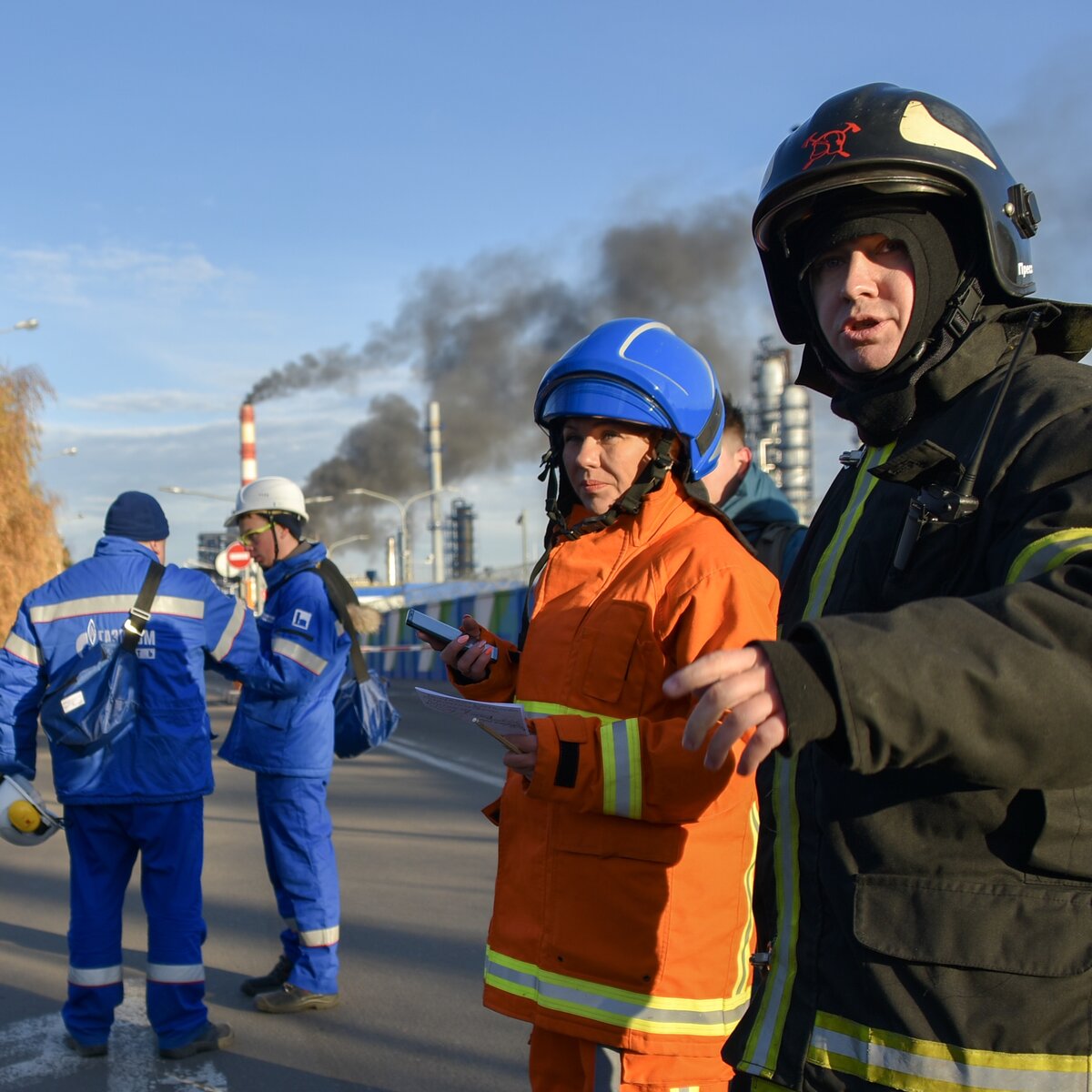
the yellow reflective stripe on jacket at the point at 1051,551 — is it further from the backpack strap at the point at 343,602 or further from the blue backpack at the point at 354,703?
the blue backpack at the point at 354,703

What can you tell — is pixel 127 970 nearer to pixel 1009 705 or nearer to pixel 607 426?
pixel 607 426

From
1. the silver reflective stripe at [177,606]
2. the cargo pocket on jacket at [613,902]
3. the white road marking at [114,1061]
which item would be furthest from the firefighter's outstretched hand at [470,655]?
the silver reflective stripe at [177,606]

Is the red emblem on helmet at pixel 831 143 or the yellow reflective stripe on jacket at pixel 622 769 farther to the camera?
the yellow reflective stripe on jacket at pixel 622 769

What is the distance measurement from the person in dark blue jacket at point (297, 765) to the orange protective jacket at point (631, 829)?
2886 mm

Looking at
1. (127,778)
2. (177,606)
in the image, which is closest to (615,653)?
(127,778)

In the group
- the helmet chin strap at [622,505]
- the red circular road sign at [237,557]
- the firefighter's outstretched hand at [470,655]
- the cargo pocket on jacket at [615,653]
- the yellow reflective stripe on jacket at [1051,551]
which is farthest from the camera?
the red circular road sign at [237,557]

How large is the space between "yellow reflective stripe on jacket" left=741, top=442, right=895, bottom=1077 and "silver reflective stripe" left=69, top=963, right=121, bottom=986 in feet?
11.9

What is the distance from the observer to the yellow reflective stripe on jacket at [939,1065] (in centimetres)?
146

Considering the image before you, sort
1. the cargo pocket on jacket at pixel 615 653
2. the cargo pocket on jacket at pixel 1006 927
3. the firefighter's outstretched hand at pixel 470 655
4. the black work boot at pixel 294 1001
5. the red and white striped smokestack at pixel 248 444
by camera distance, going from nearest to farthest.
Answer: the cargo pocket on jacket at pixel 1006 927
the cargo pocket on jacket at pixel 615 653
the firefighter's outstretched hand at pixel 470 655
the black work boot at pixel 294 1001
the red and white striped smokestack at pixel 248 444

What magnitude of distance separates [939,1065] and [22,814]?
4299 mm

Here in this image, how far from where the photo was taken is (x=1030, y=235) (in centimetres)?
183

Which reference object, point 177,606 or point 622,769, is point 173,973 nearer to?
point 177,606

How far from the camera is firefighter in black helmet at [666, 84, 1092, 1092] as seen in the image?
1.21m

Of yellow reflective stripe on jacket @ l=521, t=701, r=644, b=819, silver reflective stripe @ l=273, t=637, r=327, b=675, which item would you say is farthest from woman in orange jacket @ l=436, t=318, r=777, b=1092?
silver reflective stripe @ l=273, t=637, r=327, b=675
